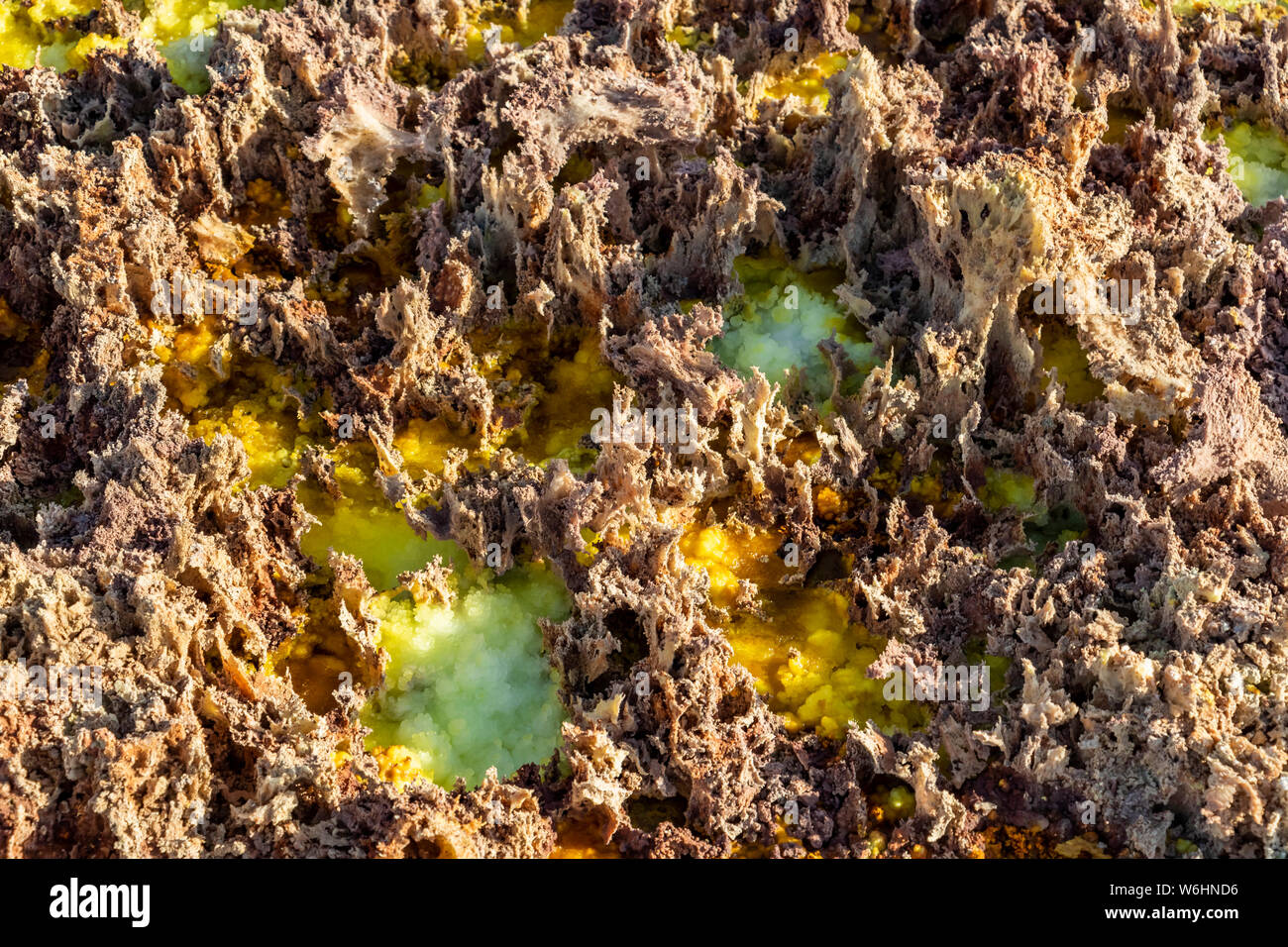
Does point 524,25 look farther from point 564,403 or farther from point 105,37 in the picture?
point 564,403

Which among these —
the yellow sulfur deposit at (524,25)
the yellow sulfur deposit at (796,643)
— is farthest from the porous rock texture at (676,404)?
the yellow sulfur deposit at (524,25)

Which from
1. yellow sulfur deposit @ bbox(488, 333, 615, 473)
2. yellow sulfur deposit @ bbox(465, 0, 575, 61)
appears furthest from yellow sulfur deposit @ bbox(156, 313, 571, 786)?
yellow sulfur deposit @ bbox(465, 0, 575, 61)

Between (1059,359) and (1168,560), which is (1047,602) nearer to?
(1168,560)

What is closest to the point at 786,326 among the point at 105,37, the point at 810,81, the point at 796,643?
the point at 796,643

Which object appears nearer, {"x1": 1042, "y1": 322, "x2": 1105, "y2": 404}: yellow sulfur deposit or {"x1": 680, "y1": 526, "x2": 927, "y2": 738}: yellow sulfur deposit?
{"x1": 680, "y1": 526, "x2": 927, "y2": 738}: yellow sulfur deposit

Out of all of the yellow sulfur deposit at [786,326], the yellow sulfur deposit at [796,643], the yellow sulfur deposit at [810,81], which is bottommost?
the yellow sulfur deposit at [796,643]

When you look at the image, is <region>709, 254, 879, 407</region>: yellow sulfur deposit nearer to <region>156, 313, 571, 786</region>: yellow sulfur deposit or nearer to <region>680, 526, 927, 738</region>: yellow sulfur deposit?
<region>680, 526, 927, 738</region>: yellow sulfur deposit

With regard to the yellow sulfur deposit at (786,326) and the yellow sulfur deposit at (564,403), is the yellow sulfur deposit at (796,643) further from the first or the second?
the yellow sulfur deposit at (786,326)
